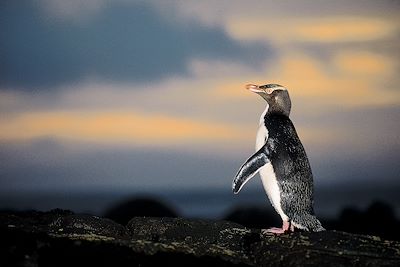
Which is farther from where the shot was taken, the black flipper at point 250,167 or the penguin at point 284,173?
the black flipper at point 250,167

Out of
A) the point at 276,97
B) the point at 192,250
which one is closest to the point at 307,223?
the point at 276,97

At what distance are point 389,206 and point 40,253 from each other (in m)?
7.25

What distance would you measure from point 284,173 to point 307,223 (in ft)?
1.91

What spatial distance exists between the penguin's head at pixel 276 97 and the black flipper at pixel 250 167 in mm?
576

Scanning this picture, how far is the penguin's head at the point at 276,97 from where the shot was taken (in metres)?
7.60

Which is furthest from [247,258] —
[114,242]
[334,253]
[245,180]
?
[245,180]

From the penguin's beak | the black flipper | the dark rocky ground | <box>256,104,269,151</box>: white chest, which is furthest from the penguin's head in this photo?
the dark rocky ground

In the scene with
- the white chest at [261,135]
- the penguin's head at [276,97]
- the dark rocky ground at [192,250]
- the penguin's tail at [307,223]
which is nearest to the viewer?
the dark rocky ground at [192,250]

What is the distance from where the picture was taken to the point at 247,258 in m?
5.84

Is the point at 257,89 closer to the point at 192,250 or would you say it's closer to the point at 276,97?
the point at 276,97

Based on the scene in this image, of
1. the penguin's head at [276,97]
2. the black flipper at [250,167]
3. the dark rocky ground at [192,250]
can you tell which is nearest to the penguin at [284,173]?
the black flipper at [250,167]

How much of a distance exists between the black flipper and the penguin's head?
22.7 inches

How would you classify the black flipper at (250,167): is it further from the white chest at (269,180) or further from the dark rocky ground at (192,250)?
the dark rocky ground at (192,250)

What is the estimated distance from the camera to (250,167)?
730 centimetres
